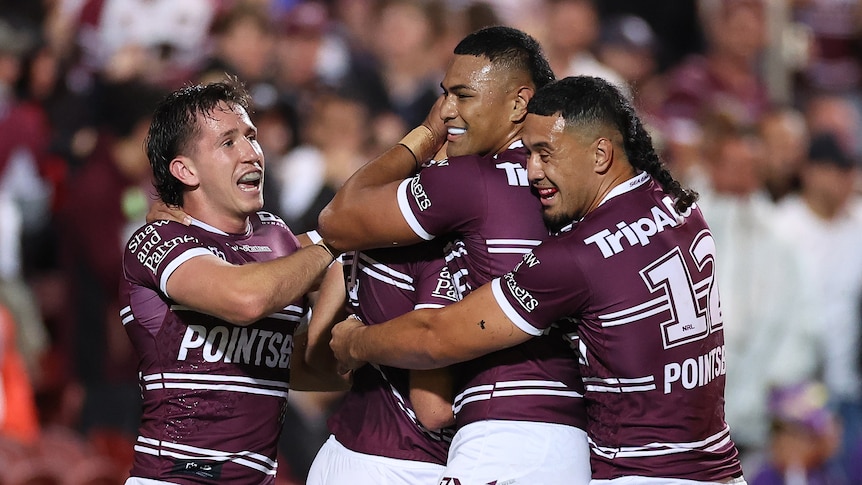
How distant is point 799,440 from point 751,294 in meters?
1.37

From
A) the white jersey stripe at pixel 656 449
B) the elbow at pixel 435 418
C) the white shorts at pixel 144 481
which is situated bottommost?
the white shorts at pixel 144 481

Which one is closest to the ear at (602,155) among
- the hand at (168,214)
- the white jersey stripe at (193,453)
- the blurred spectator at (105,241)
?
the hand at (168,214)

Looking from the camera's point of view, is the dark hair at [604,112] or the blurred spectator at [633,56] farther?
the blurred spectator at [633,56]

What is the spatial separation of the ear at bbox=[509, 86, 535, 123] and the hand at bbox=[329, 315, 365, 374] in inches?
38.3

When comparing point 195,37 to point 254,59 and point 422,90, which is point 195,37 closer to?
point 254,59

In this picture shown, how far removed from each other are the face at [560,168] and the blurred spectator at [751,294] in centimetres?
472

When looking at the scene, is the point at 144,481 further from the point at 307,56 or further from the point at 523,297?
the point at 307,56

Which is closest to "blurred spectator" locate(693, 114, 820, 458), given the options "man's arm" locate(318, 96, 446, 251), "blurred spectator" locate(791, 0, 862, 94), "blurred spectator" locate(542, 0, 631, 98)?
"blurred spectator" locate(542, 0, 631, 98)

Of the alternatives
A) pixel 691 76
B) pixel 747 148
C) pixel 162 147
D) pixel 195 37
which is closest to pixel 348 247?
pixel 162 147

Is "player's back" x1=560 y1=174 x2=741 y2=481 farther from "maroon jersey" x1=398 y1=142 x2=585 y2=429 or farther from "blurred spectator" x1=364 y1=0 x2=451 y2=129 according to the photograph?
"blurred spectator" x1=364 y1=0 x2=451 y2=129

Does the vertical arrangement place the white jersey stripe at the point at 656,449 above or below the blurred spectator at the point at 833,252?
Result: below

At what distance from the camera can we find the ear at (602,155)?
4.68 m

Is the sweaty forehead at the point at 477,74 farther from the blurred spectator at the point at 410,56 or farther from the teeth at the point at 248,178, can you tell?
the blurred spectator at the point at 410,56

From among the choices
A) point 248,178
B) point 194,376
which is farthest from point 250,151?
point 194,376
